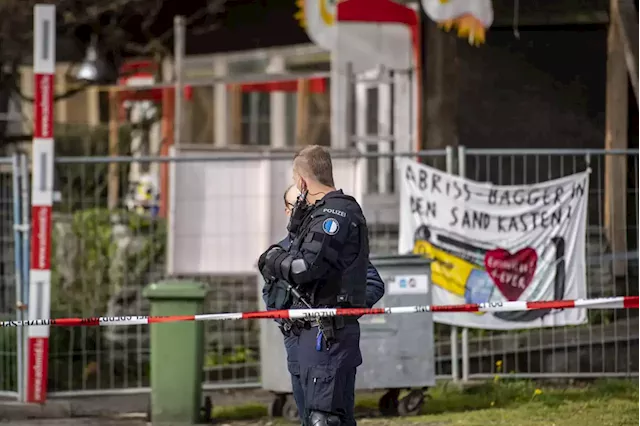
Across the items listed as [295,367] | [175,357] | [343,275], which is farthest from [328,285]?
[175,357]

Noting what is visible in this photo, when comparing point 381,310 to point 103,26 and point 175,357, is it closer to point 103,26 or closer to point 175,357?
point 175,357

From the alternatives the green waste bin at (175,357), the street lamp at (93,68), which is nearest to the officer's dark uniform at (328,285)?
the green waste bin at (175,357)

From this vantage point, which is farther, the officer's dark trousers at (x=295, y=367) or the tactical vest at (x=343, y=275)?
the officer's dark trousers at (x=295, y=367)

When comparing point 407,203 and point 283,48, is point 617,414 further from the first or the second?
point 283,48

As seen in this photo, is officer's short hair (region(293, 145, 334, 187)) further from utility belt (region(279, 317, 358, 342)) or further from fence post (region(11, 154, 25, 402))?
fence post (region(11, 154, 25, 402))

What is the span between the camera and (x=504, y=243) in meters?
9.69

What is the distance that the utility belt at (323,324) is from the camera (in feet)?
19.4

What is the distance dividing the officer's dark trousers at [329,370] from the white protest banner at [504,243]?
3.73 metres

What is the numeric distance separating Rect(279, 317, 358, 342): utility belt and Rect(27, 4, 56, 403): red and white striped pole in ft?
13.3

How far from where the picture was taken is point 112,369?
36.3 ft

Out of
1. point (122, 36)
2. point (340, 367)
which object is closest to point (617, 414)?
point (340, 367)

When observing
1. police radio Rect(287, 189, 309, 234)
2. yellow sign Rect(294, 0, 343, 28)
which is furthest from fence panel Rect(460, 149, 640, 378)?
police radio Rect(287, 189, 309, 234)

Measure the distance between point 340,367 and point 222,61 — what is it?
12112mm

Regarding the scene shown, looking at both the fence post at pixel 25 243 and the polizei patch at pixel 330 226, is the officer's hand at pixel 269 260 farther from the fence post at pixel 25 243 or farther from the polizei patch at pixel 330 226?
the fence post at pixel 25 243
